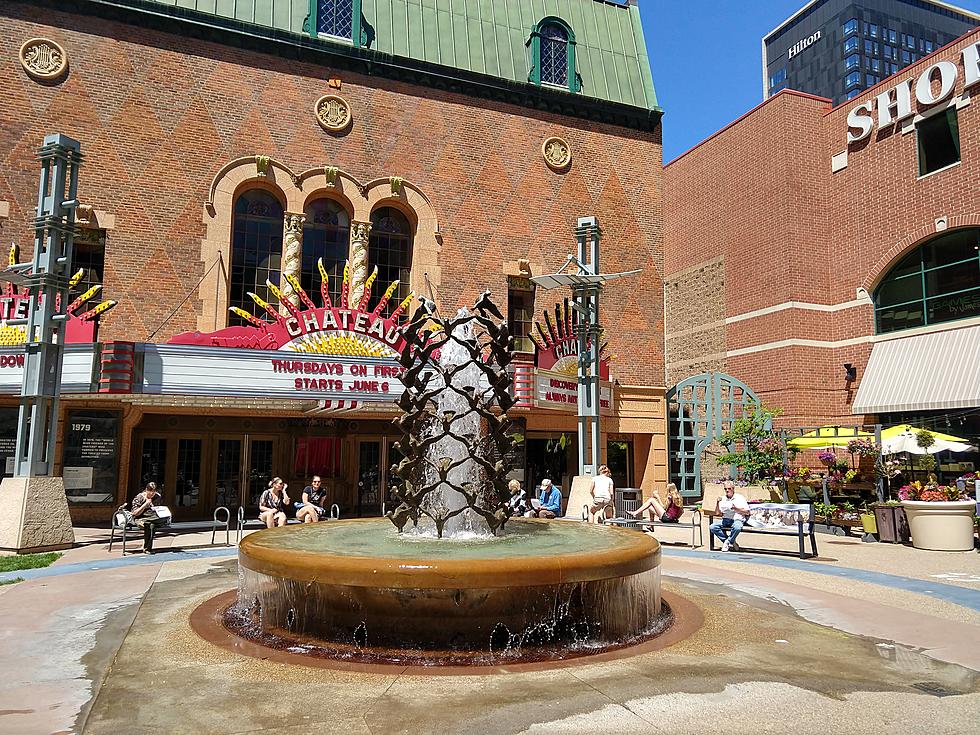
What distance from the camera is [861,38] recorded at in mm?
111062

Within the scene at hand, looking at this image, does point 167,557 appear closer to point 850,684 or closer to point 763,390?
point 850,684

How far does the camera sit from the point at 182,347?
17.4 m

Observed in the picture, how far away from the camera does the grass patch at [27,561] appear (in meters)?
11.6

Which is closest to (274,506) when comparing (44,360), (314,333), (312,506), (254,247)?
(312,506)

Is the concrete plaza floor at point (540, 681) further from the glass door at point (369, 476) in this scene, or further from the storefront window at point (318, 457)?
the glass door at point (369, 476)

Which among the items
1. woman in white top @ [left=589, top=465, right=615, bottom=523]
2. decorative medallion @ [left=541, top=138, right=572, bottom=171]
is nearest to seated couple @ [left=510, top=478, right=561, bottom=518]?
woman in white top @ [left=589, top=465, right=615, bottom=523]

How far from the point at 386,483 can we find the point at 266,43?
1321 centimetres

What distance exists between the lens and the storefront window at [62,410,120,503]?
18703 mm

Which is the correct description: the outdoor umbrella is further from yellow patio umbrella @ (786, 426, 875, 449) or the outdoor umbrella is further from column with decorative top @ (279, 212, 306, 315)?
column with decorative top @ (279, 212, 306, 315)

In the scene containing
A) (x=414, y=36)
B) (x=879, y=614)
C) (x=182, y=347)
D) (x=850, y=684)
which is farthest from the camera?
(x=414, y=36)

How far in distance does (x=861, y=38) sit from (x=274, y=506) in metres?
123

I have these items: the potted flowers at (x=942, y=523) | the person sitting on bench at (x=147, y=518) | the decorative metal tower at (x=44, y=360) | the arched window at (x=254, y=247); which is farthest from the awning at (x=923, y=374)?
the decorative metal tower at (x=44, y=360)

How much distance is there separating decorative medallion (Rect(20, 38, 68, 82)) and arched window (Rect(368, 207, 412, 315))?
8.95 meters

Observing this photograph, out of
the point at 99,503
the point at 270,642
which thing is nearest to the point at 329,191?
the point at 99,503
